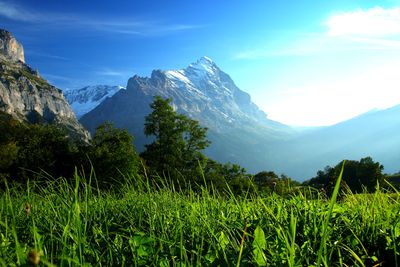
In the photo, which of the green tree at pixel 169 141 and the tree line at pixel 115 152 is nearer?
the tree line at pixel 115 152

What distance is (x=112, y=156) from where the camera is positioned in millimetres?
51625

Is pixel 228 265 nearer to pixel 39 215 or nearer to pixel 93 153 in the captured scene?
pixel 39 215

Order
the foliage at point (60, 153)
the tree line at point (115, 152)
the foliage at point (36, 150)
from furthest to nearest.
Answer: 1. the tree line at point (115, 152)
2. the foliage at point (36, 150)
3. the foliage at point (60, 153)

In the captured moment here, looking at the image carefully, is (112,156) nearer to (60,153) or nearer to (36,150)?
(60,153)

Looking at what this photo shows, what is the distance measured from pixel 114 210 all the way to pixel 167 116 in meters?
58.9

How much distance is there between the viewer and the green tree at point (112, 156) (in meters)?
49.6

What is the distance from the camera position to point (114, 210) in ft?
16.2

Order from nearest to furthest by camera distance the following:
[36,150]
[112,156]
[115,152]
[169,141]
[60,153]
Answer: [112,156]
[115,152]
[36,150]
[60,153]
[169,141]

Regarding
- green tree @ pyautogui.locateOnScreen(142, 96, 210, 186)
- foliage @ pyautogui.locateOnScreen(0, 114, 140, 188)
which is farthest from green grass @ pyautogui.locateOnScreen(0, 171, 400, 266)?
green tree @ pyautogui.locateOnScreen(142, 96, 210, 186)

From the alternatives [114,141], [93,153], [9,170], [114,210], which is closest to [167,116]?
[114,141]

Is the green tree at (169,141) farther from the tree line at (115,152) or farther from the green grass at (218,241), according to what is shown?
the green grass at (218,241)

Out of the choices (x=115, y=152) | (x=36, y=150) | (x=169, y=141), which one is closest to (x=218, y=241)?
(x=115, y=152)

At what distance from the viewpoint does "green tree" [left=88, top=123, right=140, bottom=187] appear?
4956 centimetres

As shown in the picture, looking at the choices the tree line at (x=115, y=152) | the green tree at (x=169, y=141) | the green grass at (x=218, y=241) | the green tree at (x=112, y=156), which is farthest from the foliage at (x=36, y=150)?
the green grass at (x=218, y=241)
